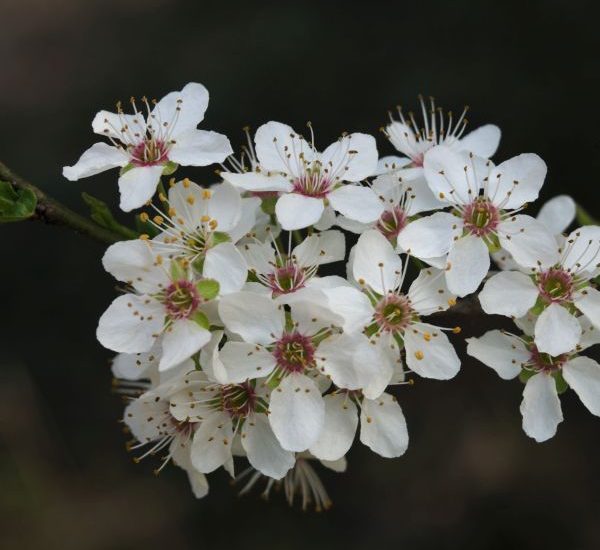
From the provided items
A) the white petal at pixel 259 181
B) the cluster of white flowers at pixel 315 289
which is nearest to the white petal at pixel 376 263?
the cluster of white flowers at pixel 315 289

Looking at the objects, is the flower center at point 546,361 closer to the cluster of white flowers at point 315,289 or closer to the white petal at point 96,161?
the cluster of white flowers at point 315,289

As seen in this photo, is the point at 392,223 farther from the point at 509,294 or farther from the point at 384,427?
the point at 384,427

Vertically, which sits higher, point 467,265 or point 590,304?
point 467,265

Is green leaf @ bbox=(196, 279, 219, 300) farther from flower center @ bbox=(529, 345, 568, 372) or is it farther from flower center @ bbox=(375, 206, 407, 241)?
flower center @ bbox=(529, 345, 568, 372)

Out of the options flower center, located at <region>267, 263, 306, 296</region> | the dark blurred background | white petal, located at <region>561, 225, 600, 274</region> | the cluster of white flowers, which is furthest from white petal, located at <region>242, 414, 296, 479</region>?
the dark blurred background

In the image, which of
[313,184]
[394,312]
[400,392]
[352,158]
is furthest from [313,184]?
[400,392]
